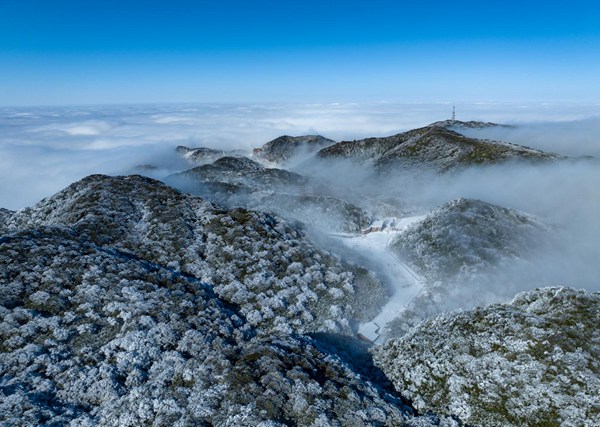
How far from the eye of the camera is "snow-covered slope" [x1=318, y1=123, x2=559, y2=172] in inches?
4412

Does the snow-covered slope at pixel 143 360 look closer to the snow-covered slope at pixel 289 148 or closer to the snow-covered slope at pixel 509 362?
the snow-covered slope at pixel 509 362

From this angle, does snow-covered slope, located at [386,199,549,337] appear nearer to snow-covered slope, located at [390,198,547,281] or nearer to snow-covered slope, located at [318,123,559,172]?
snow-covered slope, located at [390,198,547,281]

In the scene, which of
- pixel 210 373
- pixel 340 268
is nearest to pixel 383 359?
pixel 210 373

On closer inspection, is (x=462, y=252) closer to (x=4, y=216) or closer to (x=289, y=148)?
(x=4, y=216)

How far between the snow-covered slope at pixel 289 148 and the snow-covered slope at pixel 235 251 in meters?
130

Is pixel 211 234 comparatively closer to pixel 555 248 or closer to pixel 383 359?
pixel 383 359

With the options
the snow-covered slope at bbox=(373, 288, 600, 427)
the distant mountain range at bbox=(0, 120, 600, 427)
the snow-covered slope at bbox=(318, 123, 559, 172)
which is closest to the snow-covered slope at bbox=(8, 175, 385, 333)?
the distant mountain range at bbox=(0, 120, 600, 427)

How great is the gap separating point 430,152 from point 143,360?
117702mm

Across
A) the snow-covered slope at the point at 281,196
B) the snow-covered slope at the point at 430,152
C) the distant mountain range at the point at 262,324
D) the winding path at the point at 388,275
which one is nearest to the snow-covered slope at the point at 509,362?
the distant mountain range at the point at 262,324

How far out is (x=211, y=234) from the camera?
43.8 meters

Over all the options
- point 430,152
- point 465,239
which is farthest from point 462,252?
point 430,152

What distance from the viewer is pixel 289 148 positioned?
183250 mm

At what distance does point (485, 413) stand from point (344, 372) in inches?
304

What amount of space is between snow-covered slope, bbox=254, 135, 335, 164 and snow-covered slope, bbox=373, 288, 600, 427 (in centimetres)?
15558
